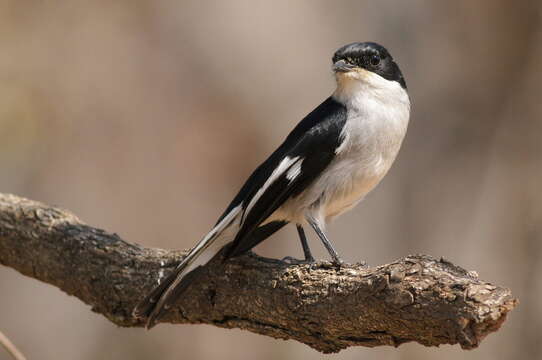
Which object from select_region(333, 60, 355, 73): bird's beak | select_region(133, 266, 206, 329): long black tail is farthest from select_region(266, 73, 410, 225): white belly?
select_region(133, 266, 206, 329): long black tail

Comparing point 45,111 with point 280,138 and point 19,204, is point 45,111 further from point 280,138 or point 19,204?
point 19,204

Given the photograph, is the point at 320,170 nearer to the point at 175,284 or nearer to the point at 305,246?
the point at 305,246

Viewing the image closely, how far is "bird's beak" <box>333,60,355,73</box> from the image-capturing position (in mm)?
4633

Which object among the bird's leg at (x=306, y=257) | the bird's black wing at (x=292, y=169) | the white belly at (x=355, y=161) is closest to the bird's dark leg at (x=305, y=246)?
the bird's leg at (x=306, y=257)

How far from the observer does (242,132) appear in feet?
33.7

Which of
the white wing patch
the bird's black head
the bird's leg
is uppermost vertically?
the bird's black head

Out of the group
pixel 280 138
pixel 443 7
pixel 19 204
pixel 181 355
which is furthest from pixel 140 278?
pixel 443 7

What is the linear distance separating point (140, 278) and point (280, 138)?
5.80 m

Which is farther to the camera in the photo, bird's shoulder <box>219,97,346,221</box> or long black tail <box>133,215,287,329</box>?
bird's shoulder <box>219,97,346,221</box>

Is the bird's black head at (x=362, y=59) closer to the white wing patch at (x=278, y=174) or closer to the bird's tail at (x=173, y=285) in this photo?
the white wing patch at (x=278, y=174)

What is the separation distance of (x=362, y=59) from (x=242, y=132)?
5605mm

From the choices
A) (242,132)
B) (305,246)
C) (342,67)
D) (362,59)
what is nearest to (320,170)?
(305,246)

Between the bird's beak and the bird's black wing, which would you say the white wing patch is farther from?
the bird's beak

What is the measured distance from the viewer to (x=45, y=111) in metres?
9.28
